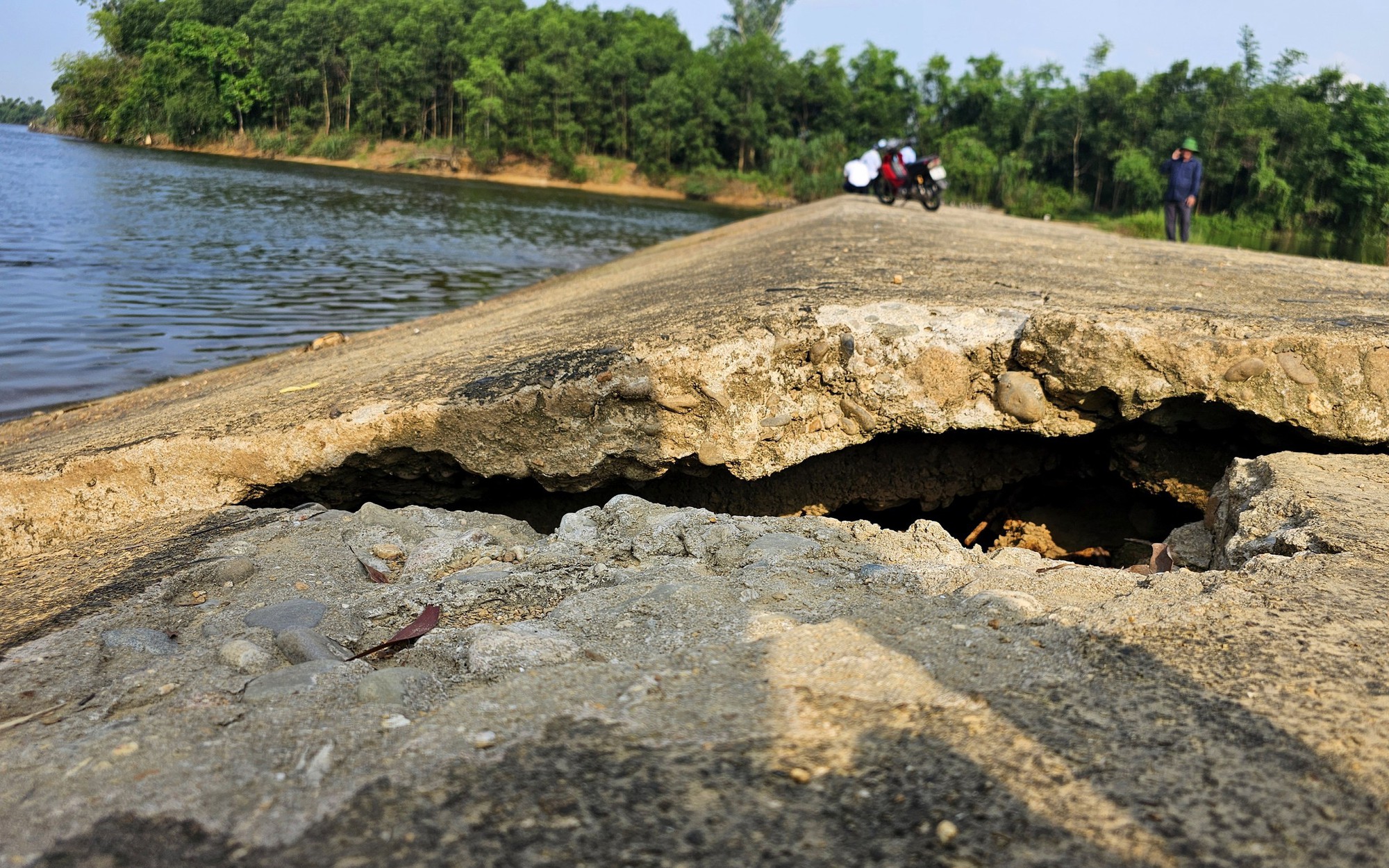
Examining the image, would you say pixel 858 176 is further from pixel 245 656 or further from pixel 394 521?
pixel 245 656

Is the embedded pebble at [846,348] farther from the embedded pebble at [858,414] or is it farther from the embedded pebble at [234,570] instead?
the embedded pebble at [234,570]

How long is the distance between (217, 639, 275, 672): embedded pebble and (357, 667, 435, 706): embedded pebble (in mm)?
291

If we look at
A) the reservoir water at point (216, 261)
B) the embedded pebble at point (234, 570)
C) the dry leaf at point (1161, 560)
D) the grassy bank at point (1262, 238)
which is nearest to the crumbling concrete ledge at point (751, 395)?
the dry leaf at point (1161, 560)

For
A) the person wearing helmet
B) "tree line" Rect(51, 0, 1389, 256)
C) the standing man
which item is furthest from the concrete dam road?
"tree line" Rect(51, 0, 1389, 256)

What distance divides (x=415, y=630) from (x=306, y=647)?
237 mm

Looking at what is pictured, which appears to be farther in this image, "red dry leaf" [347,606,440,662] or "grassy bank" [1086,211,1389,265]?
"grassy bank" [1086,211,1389,265]

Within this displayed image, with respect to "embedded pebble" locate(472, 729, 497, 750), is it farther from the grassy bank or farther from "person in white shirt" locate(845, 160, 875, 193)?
the grassy bank

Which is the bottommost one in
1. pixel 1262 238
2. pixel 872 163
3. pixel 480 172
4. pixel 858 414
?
pixel 858 414

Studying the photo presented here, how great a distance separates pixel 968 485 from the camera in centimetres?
378

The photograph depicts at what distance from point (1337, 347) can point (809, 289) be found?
2010 mm

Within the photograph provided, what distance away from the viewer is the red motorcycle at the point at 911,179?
12547mm

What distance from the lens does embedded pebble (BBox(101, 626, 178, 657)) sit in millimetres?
1992

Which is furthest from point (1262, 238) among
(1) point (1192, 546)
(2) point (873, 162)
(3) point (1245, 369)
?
(1) point (1192, 546)

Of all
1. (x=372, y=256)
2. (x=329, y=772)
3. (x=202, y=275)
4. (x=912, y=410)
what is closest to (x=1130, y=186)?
(x=372, y=256)
